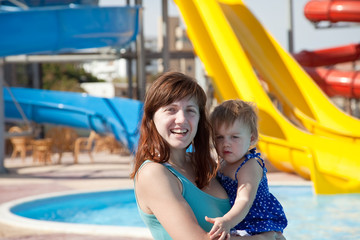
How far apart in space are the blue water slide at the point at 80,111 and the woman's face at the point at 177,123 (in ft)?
26.3

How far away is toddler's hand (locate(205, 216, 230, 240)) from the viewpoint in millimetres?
1450

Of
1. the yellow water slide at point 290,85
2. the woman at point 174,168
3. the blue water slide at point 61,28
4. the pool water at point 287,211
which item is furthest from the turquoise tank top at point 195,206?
the blue water slide at point 61,28

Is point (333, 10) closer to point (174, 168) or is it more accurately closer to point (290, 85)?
point (290, 85)

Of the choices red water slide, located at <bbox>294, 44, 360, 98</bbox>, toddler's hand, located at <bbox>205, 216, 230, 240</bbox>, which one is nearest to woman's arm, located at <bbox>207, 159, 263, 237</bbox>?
toddler's hand, located at <bbox>205, 216, 230, 240</bbox>

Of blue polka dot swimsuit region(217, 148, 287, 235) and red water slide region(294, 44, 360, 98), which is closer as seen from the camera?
blue polka dot swimsuit region(217, 148, 287, 235)

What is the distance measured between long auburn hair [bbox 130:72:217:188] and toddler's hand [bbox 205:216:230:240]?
0.15 m

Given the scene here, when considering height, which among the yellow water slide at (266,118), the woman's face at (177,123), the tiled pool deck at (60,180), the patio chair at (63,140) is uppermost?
the woman's face at (177,123)

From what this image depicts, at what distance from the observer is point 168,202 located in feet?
4.74

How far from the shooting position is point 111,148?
516 inches

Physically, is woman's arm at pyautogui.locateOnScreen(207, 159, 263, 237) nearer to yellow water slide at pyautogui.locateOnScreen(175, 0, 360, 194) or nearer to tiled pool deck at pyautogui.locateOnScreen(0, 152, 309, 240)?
tiled pool deck at pyautogui.locateOnScreen(0, 152, 309, 240)

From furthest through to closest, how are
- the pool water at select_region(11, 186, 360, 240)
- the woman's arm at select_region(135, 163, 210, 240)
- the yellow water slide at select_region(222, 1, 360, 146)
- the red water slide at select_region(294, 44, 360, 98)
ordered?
1. the red water slide at select_region(294, 44, 360, 98)
2. the yellow water slide at select_region(222, 1, 360, 146)
3. the pool water at select_region(11, 186, 360, 240)
4. the woman's arm at select_region(135, 163, 210, 240)

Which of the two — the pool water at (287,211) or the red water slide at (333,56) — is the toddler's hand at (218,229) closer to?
the pool water at (287,211)

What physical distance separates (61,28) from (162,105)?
713 centimetres

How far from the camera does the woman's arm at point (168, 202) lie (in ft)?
4.73
